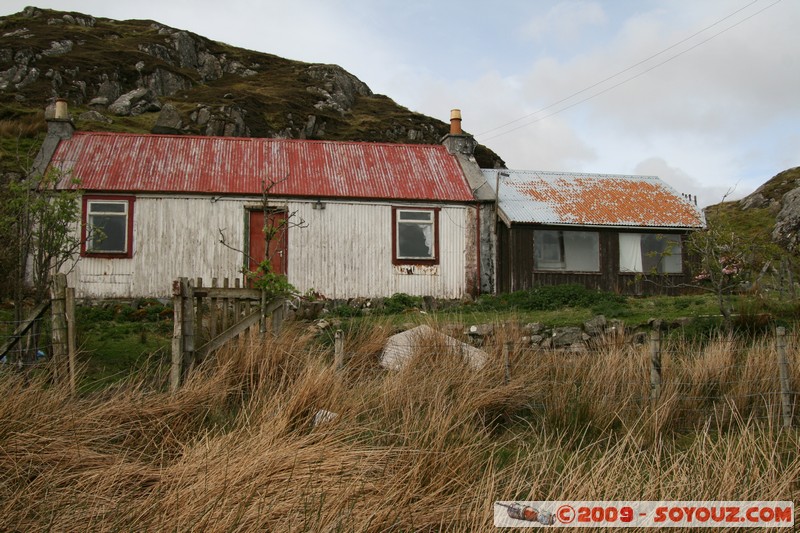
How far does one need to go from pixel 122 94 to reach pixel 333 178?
112ft

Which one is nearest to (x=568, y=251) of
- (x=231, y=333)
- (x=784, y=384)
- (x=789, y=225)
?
(x=784, y=384)

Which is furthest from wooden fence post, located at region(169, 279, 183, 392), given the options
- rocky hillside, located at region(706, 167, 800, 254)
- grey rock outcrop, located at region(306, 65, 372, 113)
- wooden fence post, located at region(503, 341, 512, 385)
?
grey rock outcrop, located at region(306, 65, 372, 113)

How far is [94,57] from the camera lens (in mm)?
48812

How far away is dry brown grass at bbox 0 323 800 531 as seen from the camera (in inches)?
142

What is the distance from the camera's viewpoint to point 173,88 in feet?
167

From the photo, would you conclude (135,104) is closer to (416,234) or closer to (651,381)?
(416,234)

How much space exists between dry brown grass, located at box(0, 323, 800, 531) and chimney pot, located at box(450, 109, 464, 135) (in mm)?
13653

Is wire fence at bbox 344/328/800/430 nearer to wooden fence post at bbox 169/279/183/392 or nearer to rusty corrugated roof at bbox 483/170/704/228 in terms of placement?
wooden fence post at bbox 169/279/183/392

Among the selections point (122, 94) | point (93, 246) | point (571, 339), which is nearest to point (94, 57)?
point (122, 94)

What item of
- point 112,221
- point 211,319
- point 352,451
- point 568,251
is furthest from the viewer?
point 568,251

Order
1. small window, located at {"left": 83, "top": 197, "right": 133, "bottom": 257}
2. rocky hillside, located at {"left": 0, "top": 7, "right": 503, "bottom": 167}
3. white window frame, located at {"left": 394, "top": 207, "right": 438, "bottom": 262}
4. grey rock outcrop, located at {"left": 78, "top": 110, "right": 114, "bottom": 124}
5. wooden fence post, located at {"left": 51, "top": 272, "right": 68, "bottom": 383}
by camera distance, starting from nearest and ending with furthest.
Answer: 1. wooden fence post, located at {"left": 51, "top": 272, "right": 68, "bottom": 383}
2. small window, located at {"left": 83, "top": 197, "right": 133, "bottom": 257}
3. white window frame, located at {"left": 394, "top": 207, "right": 438, "bottom": 262}
4. grey rock outcrop, located at {"left": 78, "top": 110, "right": 114, "bottom": 124}
5. rocky hillside, located at {"left": 0, "top": 7, "right": 503, "bottom": 167}

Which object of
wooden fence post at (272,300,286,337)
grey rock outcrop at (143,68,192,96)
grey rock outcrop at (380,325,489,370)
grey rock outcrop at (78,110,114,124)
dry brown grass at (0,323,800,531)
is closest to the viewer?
dry brown grass at (0,323,800,531)

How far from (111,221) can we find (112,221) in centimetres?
2

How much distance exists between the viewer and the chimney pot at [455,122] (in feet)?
65.8
